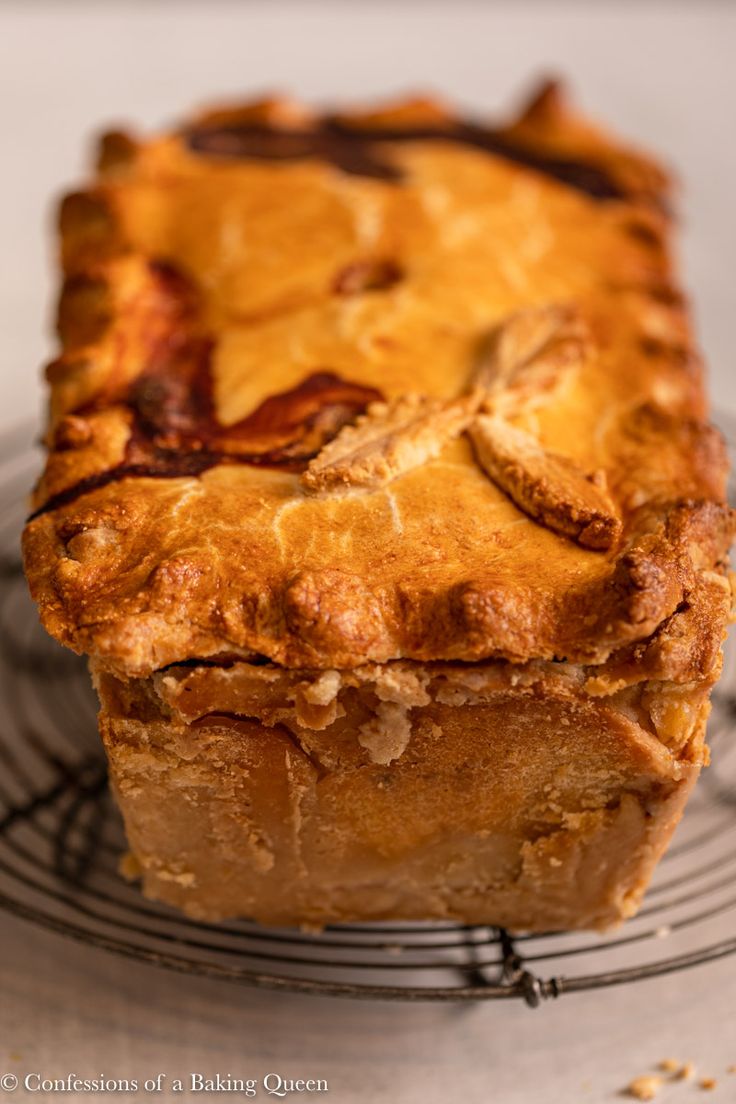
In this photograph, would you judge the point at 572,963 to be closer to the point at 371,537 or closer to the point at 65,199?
the point at 371,537

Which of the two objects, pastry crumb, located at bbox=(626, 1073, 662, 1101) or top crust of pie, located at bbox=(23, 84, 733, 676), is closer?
top crust of pie, located at bbox=(23, 84, 733, 676)

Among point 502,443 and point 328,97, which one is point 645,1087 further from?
point 328,97

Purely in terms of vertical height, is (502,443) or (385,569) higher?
(502,443)

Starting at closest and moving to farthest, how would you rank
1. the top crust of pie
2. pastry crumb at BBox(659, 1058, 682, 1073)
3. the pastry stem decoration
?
the top crust of pie → the pastry stem decoration → pastry crumb at BBox(659, 1058, 682, 1073)

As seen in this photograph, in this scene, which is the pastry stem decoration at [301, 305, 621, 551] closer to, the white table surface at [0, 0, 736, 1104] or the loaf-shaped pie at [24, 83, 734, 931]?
the loaf-shaped pie at [24, 83, 734, 931]

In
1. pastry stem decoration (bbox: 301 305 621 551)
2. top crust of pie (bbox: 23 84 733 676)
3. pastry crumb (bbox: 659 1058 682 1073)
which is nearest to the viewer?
top crust of pie (bbox: 23 84 733 676)

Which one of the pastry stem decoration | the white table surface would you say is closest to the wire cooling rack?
the white table surface

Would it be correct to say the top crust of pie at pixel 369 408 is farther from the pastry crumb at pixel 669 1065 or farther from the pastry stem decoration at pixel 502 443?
the pastry crumb at pixel 669 1065

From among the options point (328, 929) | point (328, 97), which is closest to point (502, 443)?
point (328, 929)
